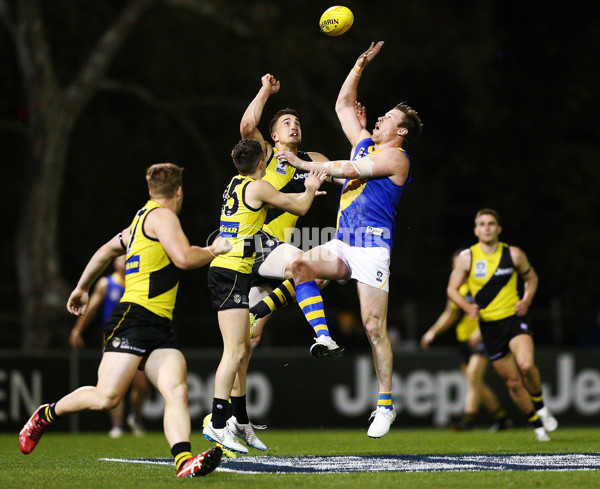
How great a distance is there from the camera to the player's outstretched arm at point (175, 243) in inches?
270

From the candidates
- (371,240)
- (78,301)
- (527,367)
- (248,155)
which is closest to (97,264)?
(78,301)

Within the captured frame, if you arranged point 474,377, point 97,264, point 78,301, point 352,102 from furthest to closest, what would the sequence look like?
point 474,377 → point 352,102 → point 78,301 → point 97,264

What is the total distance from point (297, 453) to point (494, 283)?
11.9 ft

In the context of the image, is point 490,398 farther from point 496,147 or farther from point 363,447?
point 496,147

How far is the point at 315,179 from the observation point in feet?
28.0

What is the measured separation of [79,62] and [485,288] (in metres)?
11.4

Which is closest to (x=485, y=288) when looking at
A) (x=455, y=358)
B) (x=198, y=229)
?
(x=455, y=358)

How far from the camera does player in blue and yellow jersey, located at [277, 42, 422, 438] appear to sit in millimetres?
8812

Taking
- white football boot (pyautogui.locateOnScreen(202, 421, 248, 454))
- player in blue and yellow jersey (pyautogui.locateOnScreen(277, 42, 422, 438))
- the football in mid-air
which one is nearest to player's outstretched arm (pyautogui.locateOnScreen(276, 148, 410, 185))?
player in blue and yellow jersey (pyautogui.locateOnScreen(277, 42, 422, 438))

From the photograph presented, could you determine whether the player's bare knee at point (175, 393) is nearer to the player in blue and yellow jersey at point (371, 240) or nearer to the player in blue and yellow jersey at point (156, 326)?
the player in blue and yellow jersey at point (156, 326)

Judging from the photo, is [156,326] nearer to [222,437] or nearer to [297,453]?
[222,437]

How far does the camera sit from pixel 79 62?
2048cm

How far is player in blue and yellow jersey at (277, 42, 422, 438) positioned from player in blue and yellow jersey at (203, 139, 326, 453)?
0.32 meters

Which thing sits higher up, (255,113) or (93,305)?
(255,113)
